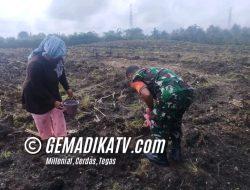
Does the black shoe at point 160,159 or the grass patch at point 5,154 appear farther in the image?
the grass patch at point 5,154

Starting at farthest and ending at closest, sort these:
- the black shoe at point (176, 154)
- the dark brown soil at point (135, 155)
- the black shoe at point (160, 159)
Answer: the black shoe at point (176, 154)
the black shoe at point (160, 159)
the dark brown soil at point (135, 155)

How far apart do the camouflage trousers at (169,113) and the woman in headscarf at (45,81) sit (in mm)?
1348

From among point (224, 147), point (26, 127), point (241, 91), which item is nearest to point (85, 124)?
point (26, 127)

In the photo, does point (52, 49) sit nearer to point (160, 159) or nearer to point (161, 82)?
point (161, 82)

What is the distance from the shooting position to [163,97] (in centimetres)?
438

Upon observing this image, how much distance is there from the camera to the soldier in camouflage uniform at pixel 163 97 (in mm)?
4363

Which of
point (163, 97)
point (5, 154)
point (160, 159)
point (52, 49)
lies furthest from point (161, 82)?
point (5, 154)

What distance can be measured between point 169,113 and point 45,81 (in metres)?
1.68

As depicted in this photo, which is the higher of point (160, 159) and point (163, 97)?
point (163, 97)

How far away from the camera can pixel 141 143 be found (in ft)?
17.6

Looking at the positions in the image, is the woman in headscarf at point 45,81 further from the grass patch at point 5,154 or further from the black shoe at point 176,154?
the black shoe at point 176,154

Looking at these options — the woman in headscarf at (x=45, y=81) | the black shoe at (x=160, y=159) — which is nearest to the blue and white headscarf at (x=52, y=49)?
the woman in headscarf at (x=45, y=81)

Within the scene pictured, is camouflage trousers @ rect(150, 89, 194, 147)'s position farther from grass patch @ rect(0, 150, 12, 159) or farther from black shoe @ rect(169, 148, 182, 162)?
grass patch @ rect(0, 150, 12, 159)

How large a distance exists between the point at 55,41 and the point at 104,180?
6.08 feet
